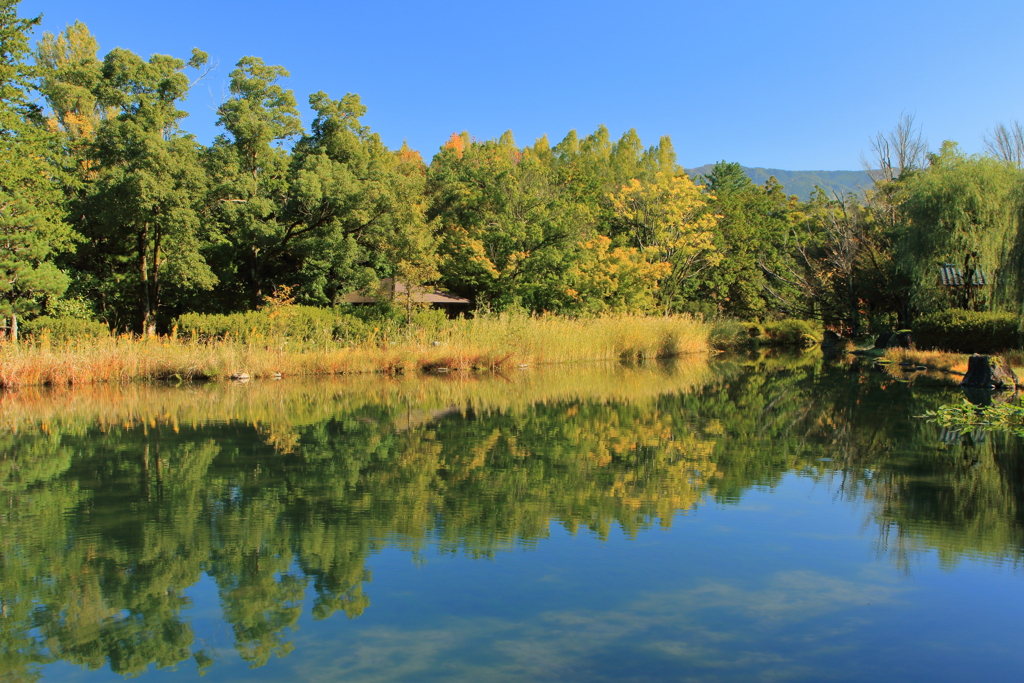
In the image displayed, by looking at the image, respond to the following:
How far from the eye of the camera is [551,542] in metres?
5.34

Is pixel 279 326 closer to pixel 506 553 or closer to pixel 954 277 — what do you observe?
pixel 506 553

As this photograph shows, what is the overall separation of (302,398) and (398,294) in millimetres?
9701

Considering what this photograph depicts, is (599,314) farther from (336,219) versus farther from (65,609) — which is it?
(65,609)

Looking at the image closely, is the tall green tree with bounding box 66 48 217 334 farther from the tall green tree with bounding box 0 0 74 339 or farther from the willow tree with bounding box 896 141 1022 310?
the willow tree with bounding box 896 141 1022 310

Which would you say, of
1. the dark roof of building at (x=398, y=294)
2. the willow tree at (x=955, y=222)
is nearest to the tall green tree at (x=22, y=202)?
the dark roof of building at (x=398, y=294)

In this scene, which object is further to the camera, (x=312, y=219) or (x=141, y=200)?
(x=312, y=219)

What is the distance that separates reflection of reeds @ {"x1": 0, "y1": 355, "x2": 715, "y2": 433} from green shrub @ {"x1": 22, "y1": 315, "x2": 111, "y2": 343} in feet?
9.02

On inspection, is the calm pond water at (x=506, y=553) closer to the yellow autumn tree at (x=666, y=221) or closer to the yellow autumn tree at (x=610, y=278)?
the yellow autumn tree at (x=610, y=278)

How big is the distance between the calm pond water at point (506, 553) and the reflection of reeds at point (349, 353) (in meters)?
5.89

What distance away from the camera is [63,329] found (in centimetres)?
1812

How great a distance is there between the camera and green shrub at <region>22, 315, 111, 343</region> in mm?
17797

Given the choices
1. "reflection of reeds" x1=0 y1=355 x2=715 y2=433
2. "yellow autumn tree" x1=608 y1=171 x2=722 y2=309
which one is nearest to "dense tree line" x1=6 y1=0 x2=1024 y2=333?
"yellow autumn tree" x1=608 y1=171 x2=722 y2=309

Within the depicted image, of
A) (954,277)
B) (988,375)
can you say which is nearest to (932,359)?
(954,277)

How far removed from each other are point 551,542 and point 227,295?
81.4 ft
